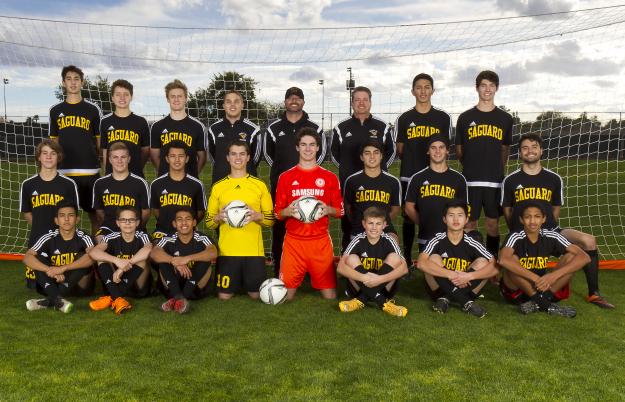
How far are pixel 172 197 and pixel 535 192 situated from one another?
123 inches

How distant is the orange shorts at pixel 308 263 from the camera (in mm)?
4379

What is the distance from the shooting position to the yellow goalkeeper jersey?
443 cm

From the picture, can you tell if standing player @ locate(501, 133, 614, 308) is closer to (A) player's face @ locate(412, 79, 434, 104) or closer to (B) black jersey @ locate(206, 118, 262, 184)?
(A) player's face @ locate(412, 79, 434, 104)

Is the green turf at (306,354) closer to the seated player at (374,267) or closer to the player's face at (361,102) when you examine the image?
the seated player at (374,267)

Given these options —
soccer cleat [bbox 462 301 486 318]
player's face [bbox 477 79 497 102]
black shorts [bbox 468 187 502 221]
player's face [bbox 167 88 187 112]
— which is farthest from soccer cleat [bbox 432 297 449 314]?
player's face [bbox 167 88 187 112]

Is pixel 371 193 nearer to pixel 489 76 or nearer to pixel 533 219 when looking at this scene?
pixel 533 219

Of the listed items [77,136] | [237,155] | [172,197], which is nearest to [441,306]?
[237,155]

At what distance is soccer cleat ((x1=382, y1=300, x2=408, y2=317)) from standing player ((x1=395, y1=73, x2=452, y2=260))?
1.52 meters

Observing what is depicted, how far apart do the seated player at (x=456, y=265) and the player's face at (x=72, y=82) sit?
3.51m

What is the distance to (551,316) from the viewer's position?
12.6ft

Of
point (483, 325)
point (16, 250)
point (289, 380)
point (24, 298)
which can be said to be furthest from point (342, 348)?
point (16, 250)

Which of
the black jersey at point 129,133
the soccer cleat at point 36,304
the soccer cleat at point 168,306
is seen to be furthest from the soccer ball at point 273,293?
the black jersey at point 129,133

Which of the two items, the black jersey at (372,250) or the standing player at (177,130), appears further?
the standing player at (177,130)

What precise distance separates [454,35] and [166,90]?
3.95 metres
